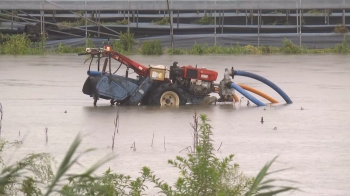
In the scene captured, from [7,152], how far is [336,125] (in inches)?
198

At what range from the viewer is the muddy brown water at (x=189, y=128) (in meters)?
9.32

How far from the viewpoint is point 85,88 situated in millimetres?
14641

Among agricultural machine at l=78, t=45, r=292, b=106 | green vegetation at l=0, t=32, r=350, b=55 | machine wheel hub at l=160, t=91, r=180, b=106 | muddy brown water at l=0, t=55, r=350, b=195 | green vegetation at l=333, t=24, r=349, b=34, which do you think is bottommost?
muddy brown water at l=0, t=55, r=350, b=195

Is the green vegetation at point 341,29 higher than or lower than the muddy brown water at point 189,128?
higher

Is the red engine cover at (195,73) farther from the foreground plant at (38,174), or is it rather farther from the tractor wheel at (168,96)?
the foreground plant at (38,174)

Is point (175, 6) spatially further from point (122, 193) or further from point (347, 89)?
point (122, 193)

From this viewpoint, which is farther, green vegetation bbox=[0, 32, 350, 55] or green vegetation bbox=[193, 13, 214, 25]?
green vegetation bbox=[193, 13, 214, 25]

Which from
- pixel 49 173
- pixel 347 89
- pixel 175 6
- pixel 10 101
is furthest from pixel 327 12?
pixel 49 173

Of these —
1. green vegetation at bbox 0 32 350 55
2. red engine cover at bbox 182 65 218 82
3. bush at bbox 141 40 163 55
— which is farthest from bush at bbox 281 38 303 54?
red engine cover at bbox 182 65 218 82

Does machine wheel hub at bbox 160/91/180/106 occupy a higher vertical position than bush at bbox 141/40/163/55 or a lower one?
lower

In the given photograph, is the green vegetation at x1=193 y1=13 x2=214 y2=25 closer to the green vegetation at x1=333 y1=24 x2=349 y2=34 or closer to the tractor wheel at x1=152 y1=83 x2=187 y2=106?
the green vegetation at x1=333 y1=24 x2=349 y2=34

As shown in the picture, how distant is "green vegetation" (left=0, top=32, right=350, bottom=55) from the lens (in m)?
33.7

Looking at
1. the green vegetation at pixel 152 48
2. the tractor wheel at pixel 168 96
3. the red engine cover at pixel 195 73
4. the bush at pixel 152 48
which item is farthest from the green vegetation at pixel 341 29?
the tractor wheel at pixel 168 96

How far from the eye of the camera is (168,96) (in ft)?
48.2
